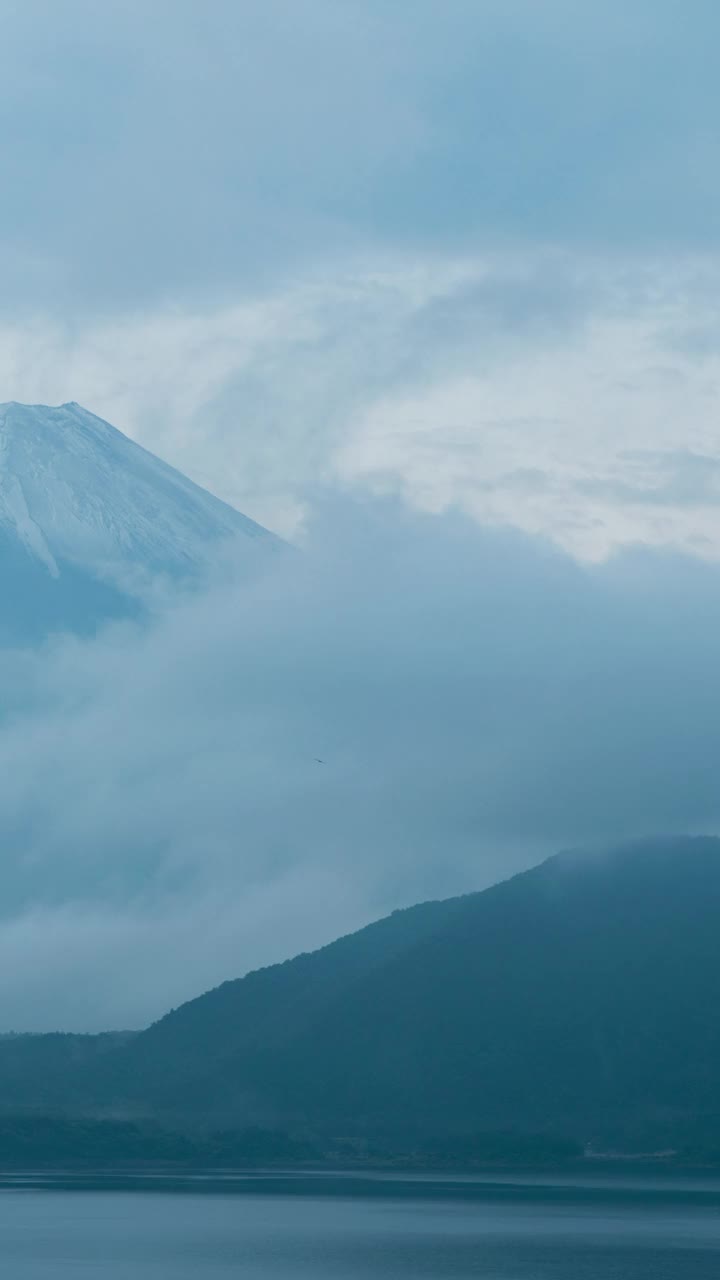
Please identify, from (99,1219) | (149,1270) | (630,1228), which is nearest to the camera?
(149,1270)

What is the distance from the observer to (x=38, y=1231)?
5704 inches

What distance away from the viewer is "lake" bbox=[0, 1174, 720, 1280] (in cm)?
11312

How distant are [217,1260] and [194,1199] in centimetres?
7733

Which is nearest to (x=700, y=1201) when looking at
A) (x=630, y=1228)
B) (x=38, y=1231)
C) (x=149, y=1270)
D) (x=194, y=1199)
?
(x=630, y=1228)

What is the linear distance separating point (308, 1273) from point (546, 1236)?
3213cm

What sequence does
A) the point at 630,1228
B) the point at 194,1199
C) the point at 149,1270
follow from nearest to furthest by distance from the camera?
1. the point at 149,1270
2. the point at 630,1228
3. the point at 194,1199

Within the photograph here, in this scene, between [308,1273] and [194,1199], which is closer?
[308,1273]

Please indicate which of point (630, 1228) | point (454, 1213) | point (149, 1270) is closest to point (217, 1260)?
point (149, 1270)

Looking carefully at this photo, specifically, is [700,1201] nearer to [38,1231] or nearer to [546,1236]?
[546,1236]

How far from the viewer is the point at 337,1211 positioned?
176125 mm

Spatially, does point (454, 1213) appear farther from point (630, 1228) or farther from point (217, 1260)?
point (217, 1260)

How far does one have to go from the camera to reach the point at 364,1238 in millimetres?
140125

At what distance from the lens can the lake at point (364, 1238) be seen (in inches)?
4454

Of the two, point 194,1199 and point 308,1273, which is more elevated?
point 194,1199
